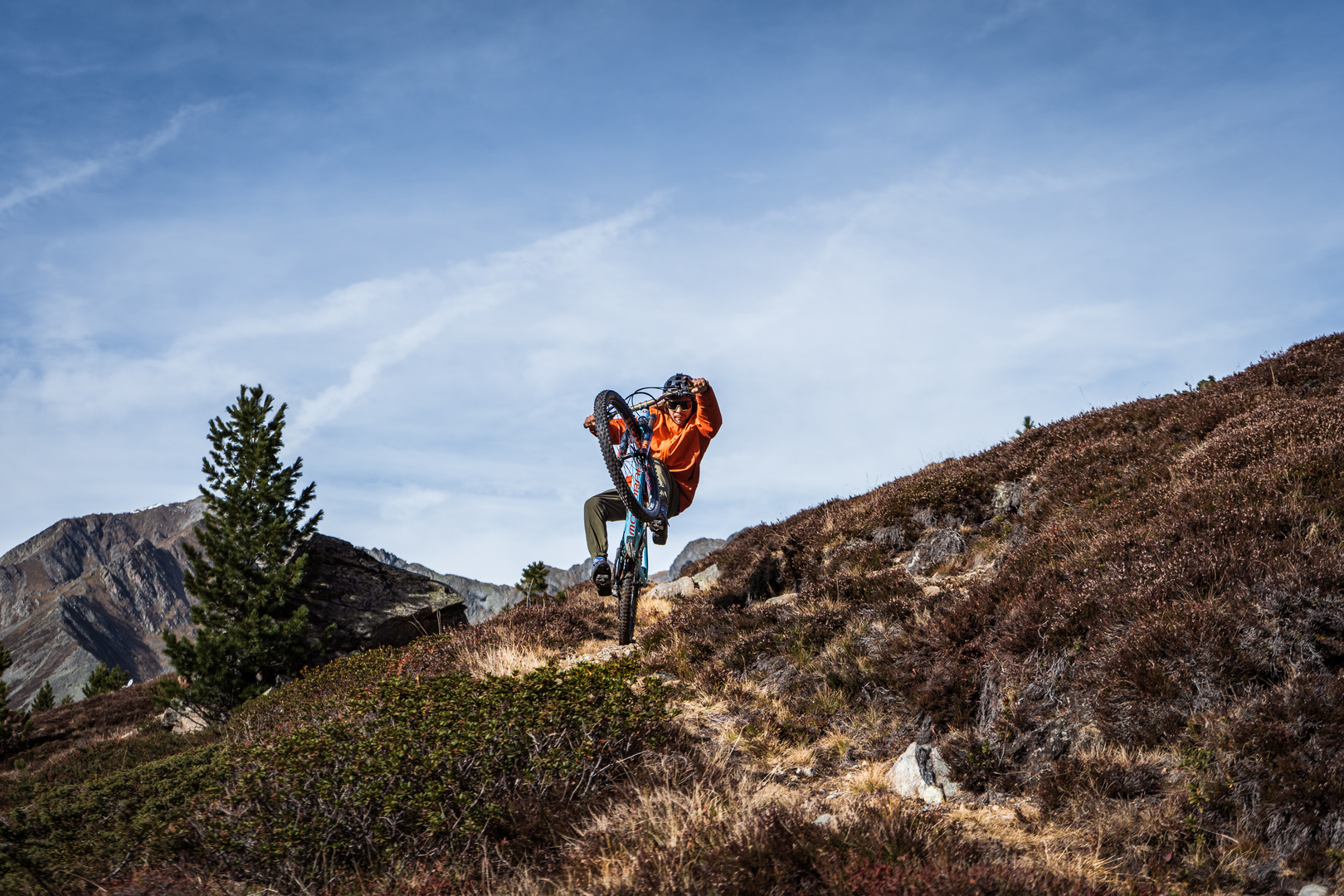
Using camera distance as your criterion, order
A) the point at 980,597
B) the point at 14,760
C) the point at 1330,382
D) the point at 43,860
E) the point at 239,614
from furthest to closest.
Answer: the point at 14,760 < the point at 239,614 < the point at 1330,382 < the point at 980,597 < the point at 43,860

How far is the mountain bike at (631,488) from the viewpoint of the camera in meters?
8.24

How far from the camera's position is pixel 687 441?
373 inches

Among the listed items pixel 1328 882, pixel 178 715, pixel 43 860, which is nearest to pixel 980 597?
pixel 1328 882

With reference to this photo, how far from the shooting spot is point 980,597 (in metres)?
7.07

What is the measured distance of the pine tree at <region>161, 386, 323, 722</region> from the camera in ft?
55.2

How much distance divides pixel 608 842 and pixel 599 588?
484 centimetres

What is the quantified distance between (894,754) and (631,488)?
4.21 meters

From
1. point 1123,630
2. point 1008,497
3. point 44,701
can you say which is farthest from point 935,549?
point 44,701

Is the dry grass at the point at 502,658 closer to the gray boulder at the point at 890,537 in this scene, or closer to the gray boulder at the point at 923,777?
the gray boulder at the point at 923,777

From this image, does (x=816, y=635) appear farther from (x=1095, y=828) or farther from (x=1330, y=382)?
(x=1330, y=382)

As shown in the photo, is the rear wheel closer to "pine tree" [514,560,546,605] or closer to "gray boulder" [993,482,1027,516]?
"gray boulder" [993,482,1027,516]

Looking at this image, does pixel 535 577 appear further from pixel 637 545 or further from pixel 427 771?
pixel 427 771

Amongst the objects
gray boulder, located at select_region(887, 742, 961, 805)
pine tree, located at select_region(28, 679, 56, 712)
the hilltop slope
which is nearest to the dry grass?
the hilltop slope

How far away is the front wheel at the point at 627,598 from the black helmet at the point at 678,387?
7.48 feet
